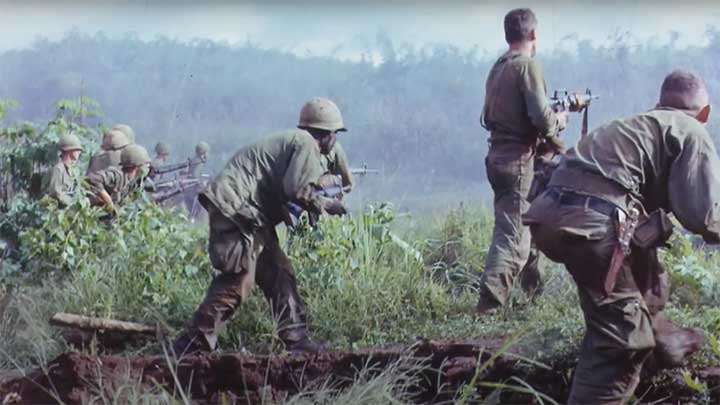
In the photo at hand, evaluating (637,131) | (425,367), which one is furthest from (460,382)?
(637,131)

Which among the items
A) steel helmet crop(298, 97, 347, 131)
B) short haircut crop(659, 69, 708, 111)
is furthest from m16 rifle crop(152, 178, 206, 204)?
short haircut crop(659, 69, 708, 111)

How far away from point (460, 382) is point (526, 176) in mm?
1979

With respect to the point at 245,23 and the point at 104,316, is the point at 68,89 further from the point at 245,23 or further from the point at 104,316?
the point at 104,316

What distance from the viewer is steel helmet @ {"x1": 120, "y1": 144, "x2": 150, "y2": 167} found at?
9602 mm

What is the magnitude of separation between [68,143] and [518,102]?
409cm

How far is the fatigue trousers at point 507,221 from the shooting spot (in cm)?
721

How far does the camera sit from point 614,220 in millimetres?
4957

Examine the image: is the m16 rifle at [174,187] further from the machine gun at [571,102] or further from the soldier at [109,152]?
the machine gun at [571,102]

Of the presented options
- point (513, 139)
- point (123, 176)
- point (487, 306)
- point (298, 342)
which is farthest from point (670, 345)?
point (123, 176)

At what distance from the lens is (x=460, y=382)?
5734 millimetres

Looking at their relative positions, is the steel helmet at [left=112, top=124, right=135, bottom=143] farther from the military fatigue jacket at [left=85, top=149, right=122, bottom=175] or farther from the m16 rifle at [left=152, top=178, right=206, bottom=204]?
the m16 rifle at [left=152, top=178, right=206, bottom=204]

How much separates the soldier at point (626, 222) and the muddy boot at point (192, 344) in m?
2.31

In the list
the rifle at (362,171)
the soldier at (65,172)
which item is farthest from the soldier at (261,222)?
the rifle at (362,171)

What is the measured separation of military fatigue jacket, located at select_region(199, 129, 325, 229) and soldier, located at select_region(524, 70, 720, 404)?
1774 mm
